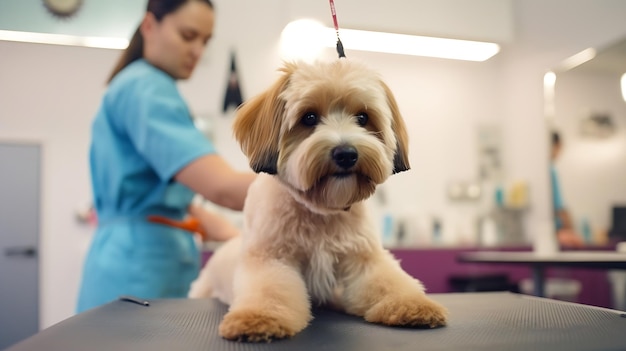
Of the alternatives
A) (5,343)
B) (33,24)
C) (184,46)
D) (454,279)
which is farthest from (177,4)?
(454,279)

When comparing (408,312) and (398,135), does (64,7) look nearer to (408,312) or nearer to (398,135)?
(398,135)

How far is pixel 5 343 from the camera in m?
1.38

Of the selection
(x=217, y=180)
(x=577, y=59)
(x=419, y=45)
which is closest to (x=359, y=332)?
(x=217, y=180)

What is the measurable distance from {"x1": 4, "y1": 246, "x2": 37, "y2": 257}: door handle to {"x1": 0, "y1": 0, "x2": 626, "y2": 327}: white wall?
1.03 feet

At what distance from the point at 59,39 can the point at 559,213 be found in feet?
9.73

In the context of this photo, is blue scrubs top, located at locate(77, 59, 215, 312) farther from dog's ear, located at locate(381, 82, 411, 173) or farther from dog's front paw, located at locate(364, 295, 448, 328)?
dog's front paw, located at locate(364, 295, 448, 328)

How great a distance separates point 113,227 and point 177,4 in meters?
0.64

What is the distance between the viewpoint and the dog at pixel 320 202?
860 mm

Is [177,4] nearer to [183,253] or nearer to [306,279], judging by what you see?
[183,253]

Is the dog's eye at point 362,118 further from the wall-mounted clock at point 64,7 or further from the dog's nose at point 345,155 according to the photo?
the wall-mounted clock at point 64,7

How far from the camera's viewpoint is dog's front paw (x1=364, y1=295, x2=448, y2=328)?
826 millimetres

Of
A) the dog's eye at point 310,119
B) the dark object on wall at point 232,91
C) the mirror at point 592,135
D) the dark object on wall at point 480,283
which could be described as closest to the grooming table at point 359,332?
the dog's eye at point 310,119

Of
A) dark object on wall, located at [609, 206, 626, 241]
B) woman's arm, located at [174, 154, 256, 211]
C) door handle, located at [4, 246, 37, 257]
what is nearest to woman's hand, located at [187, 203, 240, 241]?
woman's arm, located at [174, 154, 256, 211]

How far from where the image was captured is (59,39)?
143 cm
